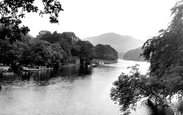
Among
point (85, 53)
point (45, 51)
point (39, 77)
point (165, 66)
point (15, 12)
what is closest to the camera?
point (15, 12)

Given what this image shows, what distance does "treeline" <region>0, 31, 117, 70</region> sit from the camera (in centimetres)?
952

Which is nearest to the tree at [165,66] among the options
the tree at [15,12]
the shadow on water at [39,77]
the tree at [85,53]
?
the tree at [15,12]

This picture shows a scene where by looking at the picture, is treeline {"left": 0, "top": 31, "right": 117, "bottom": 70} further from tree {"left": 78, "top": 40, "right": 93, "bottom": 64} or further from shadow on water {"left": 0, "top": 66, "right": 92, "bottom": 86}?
shadow on water {"left": 0, "top": 66, "right": 92, "bottom": 86}

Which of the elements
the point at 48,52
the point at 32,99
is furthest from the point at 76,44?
the point at 32,99

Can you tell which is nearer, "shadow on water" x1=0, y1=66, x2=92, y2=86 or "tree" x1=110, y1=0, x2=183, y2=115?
"tree" x1=110, y1=0, x2=183, y2=115

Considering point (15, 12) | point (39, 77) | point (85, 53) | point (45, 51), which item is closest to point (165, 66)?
point (15, 12)

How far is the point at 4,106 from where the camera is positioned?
33344 mm

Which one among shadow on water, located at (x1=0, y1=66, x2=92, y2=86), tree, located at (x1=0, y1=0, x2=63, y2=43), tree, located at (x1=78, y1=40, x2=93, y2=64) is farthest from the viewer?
tree, located at (x1=78, y1=40, x2=93, y2=64)

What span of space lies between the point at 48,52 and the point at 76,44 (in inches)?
2723

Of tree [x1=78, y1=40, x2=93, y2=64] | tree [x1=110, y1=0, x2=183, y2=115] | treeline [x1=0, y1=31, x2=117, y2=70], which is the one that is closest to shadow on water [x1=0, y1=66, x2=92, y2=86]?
treeline [x1=0, y1=31, x2=117, y2=70]

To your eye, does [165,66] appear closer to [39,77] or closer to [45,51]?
[39,77]

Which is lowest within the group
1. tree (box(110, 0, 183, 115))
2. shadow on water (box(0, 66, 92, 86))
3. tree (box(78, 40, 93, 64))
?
shadow on water (box(0, 66, 92, 86))

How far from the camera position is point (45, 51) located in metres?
103

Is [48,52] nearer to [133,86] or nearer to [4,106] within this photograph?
[4,106]
